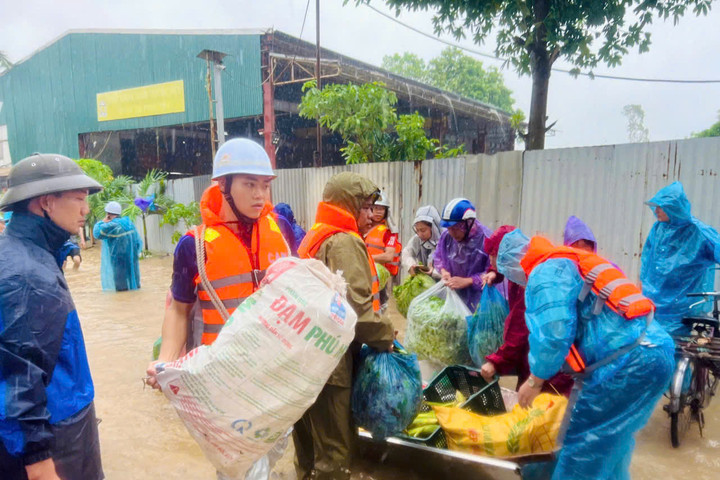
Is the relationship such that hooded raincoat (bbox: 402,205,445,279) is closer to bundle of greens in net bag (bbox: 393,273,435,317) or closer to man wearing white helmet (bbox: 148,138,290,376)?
bundle of greens in net bag (bbox: 393,273,435,317)

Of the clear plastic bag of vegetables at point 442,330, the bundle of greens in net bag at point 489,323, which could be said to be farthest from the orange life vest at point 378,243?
the bundle of greens in net bag at point 489,323

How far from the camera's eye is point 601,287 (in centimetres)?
206

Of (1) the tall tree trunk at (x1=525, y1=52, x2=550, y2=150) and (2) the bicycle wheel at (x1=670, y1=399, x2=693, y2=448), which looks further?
(1) the tall tree trunk at (x1=525, y1=52, x2=550, y2=150)

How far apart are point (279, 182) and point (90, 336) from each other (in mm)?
4864

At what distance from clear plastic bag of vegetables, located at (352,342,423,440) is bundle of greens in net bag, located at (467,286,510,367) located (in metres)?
1.22

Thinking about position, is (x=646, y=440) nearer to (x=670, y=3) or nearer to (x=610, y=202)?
(x=610, y=202)

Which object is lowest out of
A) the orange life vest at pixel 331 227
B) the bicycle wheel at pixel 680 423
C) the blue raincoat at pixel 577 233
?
the bicycle wheel at pixel 680 423

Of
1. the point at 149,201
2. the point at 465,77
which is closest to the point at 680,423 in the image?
the point at 149,201

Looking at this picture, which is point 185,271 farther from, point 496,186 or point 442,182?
point 442,182

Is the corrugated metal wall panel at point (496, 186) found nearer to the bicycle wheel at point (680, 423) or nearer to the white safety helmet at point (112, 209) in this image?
the bicycle wheel at point (680, 423)

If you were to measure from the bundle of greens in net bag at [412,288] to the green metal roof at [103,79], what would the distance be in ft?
34.4

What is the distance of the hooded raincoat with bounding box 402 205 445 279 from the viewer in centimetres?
513

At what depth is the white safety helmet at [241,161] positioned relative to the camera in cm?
205

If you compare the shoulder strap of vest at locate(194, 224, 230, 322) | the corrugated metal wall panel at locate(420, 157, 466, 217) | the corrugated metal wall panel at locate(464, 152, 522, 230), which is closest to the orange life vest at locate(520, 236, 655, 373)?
the shoulder strap of vest at locate(194, 224, 230, 322)
